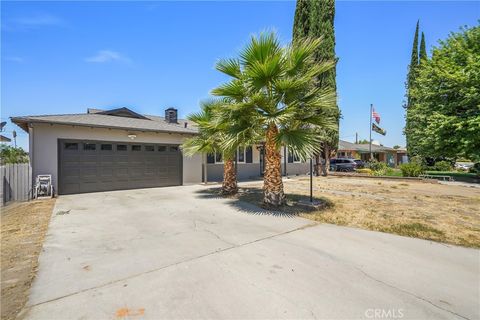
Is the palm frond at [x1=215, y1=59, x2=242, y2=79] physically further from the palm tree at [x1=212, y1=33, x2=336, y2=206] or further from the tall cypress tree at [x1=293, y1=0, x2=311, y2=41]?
the tall cypress tree at [x1=293, y1=0, x2=311, y2=41]

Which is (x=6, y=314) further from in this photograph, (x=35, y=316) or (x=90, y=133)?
(x=90, y=133)

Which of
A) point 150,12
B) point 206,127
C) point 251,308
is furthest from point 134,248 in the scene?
point 150,12

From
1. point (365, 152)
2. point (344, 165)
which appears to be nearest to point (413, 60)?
Answer: point (344, 165)

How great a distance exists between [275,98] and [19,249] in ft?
22.2

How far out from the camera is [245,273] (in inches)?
136

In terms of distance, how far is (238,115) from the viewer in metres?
7.31

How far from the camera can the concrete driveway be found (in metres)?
2.67

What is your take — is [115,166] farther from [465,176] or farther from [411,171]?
[465,176]

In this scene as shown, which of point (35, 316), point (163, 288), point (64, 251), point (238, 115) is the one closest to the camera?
point (35, 316)

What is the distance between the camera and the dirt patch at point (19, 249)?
2.84 meters

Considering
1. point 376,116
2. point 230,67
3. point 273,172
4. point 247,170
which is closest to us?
point 230,67

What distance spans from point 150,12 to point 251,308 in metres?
10.4

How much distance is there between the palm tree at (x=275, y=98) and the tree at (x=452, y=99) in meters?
13.3

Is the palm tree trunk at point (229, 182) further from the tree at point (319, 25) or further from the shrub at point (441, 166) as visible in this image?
the shrub at point (441, 166)
